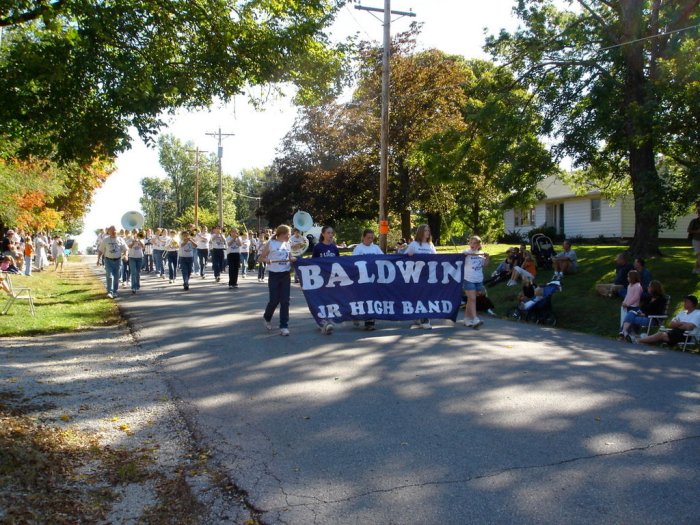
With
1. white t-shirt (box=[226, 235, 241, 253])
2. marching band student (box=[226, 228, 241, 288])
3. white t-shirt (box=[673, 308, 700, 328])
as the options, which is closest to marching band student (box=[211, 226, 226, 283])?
white t-shirt (box=[226, 235, 241, 253])

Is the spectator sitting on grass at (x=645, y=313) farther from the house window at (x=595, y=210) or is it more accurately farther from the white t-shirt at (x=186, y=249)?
the house window at (x=595, y=210)

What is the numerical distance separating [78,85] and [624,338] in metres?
10.6

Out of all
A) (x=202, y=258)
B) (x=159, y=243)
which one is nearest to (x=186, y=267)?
(x=202, y=258)

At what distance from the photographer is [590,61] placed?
739 inches

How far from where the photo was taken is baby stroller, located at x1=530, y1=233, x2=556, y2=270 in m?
20.3

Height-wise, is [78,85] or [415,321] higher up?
[78,85]

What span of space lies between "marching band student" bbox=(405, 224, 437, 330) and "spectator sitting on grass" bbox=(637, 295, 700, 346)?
13.0 ft

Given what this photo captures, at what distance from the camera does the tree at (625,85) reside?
15.3m

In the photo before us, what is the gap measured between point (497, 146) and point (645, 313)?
8783 mm

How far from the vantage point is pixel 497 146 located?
64.2 feet

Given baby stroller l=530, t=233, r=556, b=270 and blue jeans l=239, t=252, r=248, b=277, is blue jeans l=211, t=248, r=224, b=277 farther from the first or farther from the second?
baby stroller l=530, t=233, r=556, b=270

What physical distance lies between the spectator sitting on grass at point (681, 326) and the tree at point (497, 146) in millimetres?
9180

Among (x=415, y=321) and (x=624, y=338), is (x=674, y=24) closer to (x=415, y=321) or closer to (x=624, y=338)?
(x=624, y=338)

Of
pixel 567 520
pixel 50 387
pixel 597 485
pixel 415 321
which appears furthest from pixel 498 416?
pixel 415 321
